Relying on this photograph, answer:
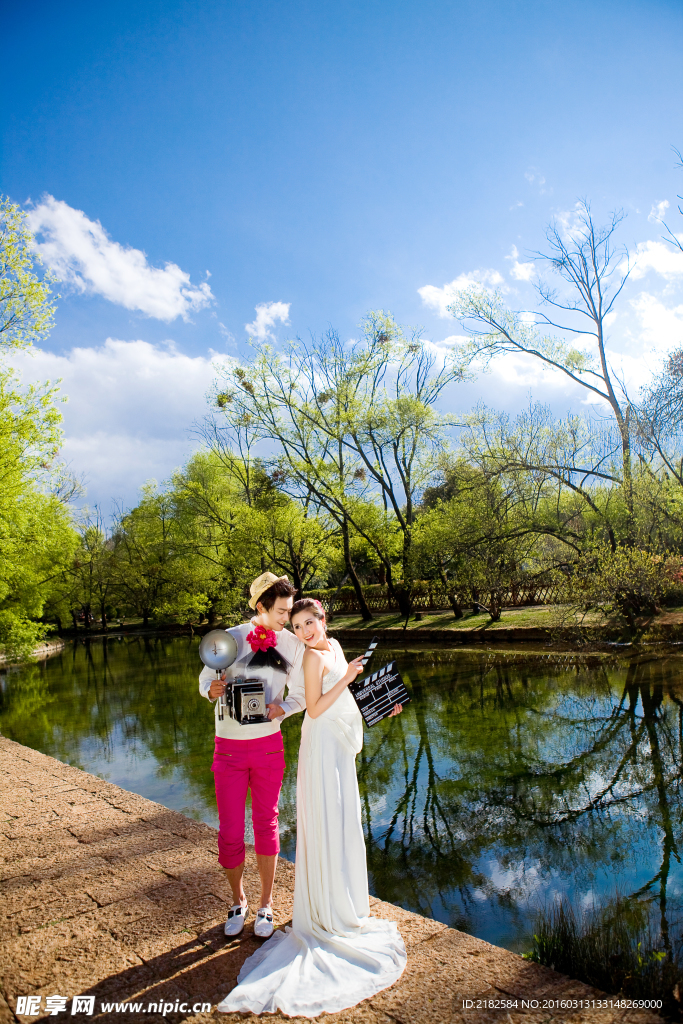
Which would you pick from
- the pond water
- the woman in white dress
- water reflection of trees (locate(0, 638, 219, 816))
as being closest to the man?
the woman in white dress

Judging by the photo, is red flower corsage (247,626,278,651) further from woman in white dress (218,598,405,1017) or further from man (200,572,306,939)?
woman in white dress (218,598,405,1017)

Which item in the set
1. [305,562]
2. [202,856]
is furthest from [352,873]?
[305,562]

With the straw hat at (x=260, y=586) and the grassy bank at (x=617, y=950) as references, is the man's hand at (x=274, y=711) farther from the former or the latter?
the grassy bank at (x=617, y=950)

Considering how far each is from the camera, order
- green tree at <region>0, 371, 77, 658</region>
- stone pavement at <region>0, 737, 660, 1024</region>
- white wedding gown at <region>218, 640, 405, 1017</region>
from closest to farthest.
→ stone pavement at <region>0, 737, 660, 1024</region>, white wedding gown at <region>218, 640, 405, 1017</region>, green tree at <region>0, 371, 77, 658</region>

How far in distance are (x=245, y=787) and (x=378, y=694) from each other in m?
0.95

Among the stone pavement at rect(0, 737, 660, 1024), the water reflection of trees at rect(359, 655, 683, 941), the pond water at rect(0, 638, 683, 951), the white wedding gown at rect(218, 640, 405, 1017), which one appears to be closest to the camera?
the stone pavement at rect(0, 737, 660, 1024)

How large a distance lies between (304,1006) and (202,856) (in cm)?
199

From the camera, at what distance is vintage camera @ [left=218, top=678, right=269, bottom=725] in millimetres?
3400

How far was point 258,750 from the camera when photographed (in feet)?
11.3

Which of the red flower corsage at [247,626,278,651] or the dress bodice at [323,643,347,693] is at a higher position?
the red flower corsage at [247,626,278,651]

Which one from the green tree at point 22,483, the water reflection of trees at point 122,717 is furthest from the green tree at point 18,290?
the water reflection of trees at point 122,717

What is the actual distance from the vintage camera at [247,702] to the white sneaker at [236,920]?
3.50ft

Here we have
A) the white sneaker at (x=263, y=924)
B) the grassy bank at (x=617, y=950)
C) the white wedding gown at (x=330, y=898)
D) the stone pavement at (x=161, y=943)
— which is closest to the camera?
the stone pavement at (x=161, y=943)

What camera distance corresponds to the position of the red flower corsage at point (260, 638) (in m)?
3.46
